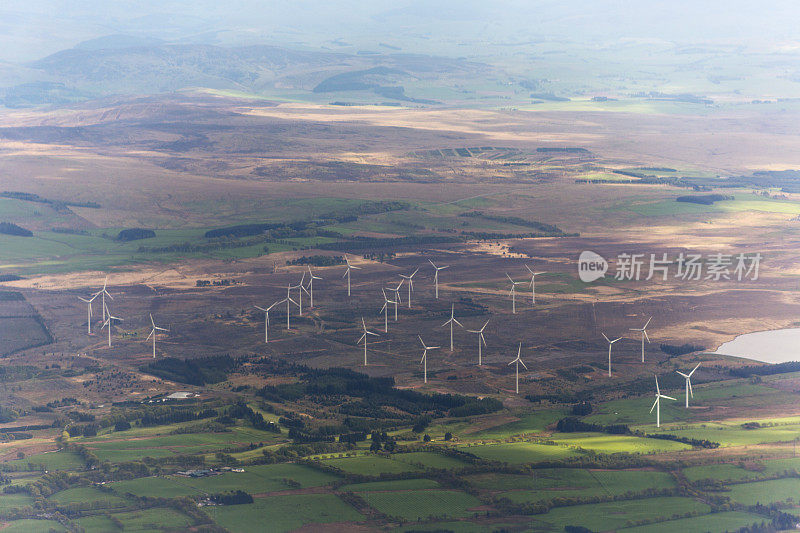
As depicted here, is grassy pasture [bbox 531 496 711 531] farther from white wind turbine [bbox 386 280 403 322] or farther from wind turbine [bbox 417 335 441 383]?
white wind turbine [bbox 386 280 403 322]

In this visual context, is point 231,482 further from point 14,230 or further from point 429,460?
point 14,230

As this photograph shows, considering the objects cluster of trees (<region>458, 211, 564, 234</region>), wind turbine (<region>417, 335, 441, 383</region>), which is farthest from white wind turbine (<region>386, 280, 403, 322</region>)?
cluster of trees (<region>458, 211, 564, 234</region>)

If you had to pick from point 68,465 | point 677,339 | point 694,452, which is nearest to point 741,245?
point 677,339

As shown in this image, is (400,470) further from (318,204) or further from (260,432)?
(318,204)

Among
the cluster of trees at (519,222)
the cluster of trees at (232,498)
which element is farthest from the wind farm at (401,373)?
the cluster of trees at (519,222)

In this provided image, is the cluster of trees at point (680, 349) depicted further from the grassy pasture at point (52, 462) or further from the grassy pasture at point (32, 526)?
the grassy pasture at point (32, 526)

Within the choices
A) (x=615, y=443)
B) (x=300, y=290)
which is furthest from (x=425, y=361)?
(x=300, y=290)
